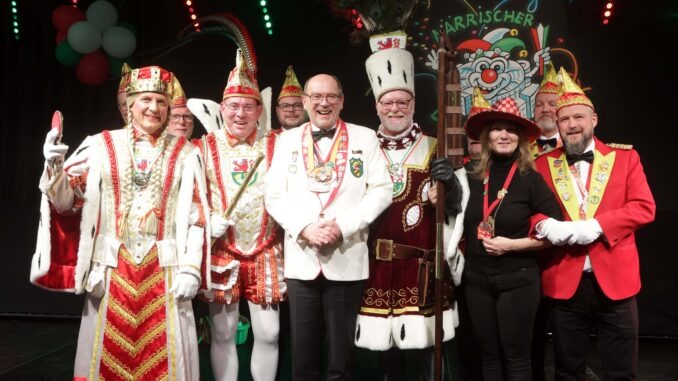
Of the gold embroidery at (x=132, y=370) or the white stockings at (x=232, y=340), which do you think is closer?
the gold embroidery at (x=132, y=370)

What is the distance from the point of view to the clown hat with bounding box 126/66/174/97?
3.48 meters

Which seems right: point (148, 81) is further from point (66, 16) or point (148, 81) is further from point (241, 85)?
point (66, 16)

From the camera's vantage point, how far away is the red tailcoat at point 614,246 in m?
3.50

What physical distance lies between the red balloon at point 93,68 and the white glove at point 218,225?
2.85 m

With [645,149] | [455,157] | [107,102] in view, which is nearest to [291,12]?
[107,102]

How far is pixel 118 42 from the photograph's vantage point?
5898 millimetres

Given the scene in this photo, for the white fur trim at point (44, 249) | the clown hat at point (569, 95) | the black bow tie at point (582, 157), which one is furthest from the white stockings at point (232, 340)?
the clown hat at point (569, 95)

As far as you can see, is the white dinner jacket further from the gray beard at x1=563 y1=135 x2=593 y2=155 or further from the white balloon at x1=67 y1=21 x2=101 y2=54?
the white balloon at x1=67 y1=21 x2=101 y2=54

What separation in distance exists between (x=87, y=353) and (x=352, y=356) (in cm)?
133

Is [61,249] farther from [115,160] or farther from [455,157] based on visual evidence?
[455,157]

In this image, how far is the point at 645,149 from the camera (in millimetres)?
5797

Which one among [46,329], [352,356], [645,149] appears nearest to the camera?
[352,356]

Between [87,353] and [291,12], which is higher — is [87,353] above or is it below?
below

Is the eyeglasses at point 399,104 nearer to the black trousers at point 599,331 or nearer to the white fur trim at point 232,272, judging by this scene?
the white fur trim at point 232,272
